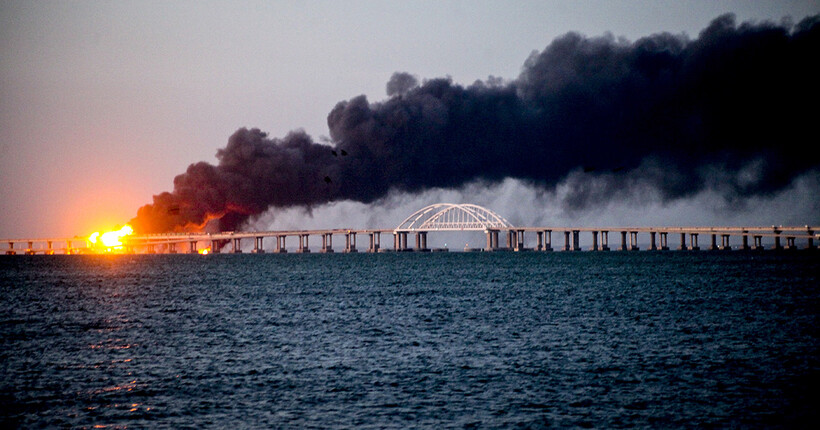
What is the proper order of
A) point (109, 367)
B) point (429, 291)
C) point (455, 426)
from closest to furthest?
point (455, 426) → point (109, 367) → point (429, 291)

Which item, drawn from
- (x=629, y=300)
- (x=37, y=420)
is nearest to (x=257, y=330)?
(x=37, y=420)

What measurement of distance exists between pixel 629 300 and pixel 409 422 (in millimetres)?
41887

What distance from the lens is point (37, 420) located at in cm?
2302

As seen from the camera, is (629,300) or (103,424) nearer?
(103,424)

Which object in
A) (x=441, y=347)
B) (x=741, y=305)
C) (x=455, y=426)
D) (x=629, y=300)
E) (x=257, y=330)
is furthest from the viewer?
(x=629, y=300)

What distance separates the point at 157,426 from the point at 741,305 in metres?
43.8

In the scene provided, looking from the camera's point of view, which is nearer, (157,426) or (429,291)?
(157,426)

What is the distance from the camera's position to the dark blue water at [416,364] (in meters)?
23.5

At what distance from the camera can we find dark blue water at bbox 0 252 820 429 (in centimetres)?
2350

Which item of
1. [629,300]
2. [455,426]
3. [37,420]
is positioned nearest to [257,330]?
[37,420]

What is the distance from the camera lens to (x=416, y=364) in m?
31.8

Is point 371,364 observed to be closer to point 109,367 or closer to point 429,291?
point 109,367

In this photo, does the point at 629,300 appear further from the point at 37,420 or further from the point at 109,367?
the point at 37,420

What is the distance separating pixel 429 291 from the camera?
75125 mm
